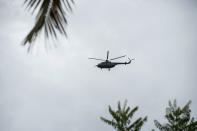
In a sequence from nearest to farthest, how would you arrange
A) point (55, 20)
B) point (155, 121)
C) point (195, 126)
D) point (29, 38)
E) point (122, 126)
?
1. point (29, 38)
2. point (55, 20)
3. point (122, 126)
4. point (195, 126)
5. point (155, 121)

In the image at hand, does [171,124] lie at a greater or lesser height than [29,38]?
lesser

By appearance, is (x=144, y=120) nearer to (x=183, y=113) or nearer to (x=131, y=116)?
(x=131, y=116)

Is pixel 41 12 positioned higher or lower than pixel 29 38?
higher

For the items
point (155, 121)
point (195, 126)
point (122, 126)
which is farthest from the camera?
point (155, 121)

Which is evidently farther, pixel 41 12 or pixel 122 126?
pixel 122 126

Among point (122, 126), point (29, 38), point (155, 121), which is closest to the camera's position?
point (29, 38)

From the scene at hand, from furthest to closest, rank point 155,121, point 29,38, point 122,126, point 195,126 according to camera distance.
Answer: point 155,121
point 195,126
point 122,126
point 29,38

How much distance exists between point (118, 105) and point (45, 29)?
1451 cm

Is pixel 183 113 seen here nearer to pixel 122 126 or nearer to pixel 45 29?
pixel 122 126

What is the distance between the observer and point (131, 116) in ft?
51.7

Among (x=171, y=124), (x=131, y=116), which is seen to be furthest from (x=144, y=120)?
(x=171, y=124)

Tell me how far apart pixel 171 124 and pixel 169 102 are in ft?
5.01

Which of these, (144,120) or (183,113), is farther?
(183,113)

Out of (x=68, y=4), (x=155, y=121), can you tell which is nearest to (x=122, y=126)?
(x=155, y=121)
